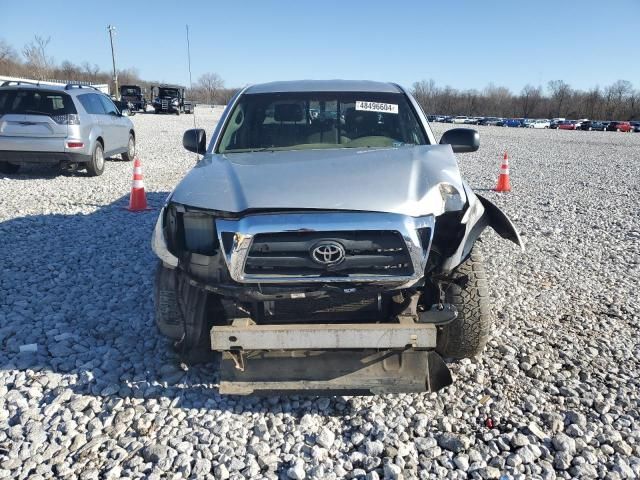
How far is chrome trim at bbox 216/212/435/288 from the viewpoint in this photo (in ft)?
8.72

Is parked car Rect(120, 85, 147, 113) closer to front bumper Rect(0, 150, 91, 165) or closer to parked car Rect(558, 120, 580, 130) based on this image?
front bumper Rect(0, 150, 91, 165)

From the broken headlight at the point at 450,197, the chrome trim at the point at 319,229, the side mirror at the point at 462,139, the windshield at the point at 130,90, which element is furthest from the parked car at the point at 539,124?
the chrome trim at the point at 319,229

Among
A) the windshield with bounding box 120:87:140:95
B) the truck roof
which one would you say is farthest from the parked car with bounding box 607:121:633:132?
the truck roof

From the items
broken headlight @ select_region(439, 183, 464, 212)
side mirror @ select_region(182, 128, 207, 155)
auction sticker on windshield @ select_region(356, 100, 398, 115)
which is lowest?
broken headlight @ select_region(439, 183, 464, 212)

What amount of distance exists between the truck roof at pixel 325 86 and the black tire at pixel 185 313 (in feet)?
6.94

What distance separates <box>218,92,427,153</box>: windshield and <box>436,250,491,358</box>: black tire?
1.34 m

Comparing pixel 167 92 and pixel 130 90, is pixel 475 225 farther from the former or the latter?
pixel 130 90

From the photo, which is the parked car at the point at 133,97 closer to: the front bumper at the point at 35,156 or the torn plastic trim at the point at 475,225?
the front bumper at the point at 35,156

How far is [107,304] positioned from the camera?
449 centimetres

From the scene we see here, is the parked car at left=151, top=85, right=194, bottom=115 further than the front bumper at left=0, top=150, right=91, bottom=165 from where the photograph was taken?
Yes

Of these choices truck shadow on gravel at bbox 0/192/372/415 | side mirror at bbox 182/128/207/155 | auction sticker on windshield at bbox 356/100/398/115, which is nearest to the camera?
truck shadow on gravel at bbox 0/192/372/415

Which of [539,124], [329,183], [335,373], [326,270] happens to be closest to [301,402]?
[335,373]

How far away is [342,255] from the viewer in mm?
2676

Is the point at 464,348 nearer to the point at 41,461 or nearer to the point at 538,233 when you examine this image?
the point at 41,461
